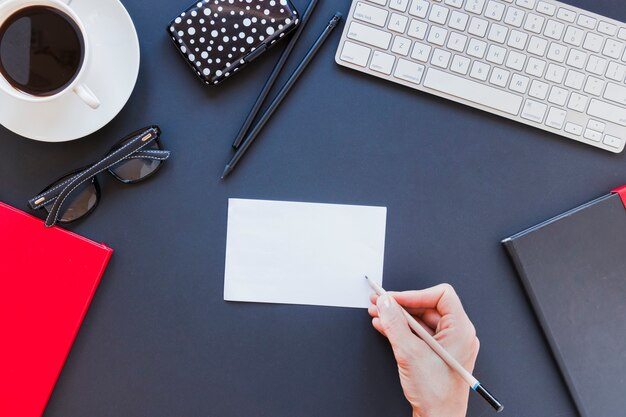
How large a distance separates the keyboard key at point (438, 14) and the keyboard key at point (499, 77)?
0.31 ft

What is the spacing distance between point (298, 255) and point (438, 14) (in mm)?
365

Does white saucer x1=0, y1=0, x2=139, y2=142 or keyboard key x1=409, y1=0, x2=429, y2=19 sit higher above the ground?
keyboard key x1=409, y1=0, x2=429, y2=19

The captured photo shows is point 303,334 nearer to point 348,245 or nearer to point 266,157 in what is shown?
point 348,245

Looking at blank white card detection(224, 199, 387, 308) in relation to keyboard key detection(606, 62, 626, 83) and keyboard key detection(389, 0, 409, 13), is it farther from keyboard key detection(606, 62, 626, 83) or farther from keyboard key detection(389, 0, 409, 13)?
keyboard key detection(606, 62, 626, 83)

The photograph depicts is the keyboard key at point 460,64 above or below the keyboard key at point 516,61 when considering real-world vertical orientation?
below

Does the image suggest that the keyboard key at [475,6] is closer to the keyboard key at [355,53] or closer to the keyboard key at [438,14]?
the keyboard key at [438,14]

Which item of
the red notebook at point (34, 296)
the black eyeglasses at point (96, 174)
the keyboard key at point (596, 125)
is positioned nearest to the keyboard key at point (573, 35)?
the keyboard key at point (596, 125)

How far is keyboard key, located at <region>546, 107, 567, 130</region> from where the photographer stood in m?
0.75

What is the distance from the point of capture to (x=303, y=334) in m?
0.76

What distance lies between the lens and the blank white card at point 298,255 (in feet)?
2.45

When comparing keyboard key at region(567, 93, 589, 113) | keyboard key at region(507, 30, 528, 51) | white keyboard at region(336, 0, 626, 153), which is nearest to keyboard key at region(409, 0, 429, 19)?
white keyboard at region(336, 0, 626, 153)

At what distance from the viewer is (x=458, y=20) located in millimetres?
735

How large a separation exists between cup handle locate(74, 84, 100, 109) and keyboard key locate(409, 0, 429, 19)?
41cm

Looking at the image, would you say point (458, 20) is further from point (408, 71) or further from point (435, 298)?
point (435, 298)
